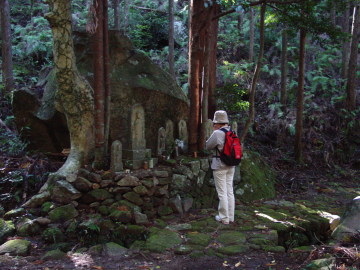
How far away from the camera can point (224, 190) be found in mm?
5688

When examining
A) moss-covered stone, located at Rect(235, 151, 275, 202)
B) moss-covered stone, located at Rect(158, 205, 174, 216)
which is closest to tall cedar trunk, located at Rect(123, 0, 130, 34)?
moss-covered stone, located at Rect(235, 151, 275, 202)

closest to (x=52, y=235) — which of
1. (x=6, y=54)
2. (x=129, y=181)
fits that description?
(x=129, y=181)

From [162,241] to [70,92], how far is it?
3.55 meters

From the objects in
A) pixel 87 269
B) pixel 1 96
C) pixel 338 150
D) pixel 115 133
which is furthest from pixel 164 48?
pixel 87 269

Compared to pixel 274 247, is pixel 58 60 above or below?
above

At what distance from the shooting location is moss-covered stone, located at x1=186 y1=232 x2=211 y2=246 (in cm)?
488

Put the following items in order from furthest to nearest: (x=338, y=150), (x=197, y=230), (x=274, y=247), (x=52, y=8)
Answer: (x=338, y=150)
(x=52, y=8)
(x=197, y=230)
(x=274, y=247)

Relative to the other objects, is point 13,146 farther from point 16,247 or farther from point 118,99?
point 16,247

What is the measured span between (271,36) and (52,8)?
15.6 meters

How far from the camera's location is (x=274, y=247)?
476 cm

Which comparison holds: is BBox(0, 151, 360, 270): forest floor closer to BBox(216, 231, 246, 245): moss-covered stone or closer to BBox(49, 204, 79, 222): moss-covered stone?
BBox(216, 231, 246, 245): moss-covered stone

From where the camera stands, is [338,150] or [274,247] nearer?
[274,247]

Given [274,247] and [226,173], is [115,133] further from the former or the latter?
[274,247]

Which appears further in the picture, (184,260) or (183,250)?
(183,250)
